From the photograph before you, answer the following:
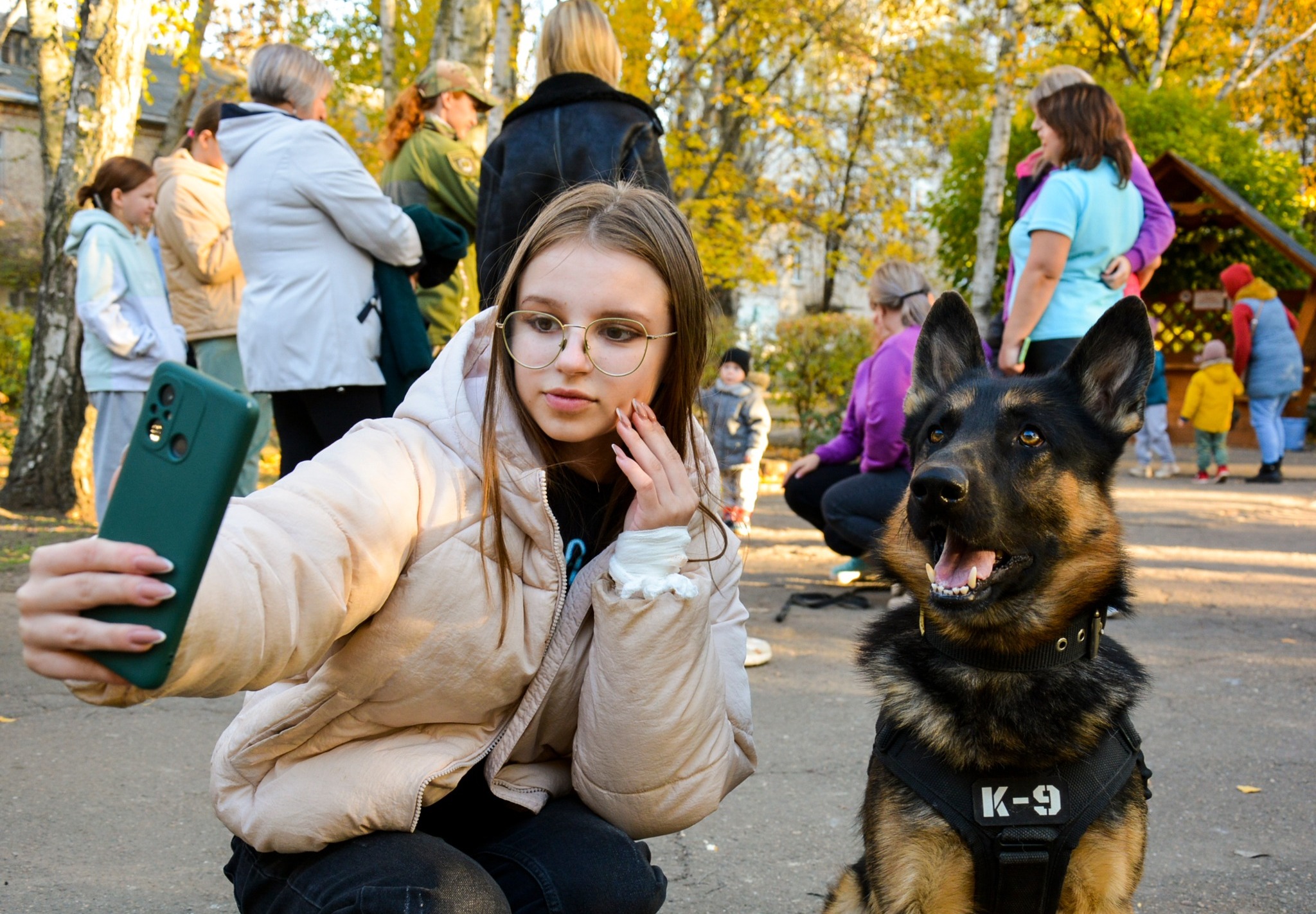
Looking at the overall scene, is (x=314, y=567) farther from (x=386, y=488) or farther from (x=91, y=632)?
(x=91, y=632)

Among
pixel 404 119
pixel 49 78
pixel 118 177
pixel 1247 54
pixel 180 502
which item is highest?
pixel 1247 54

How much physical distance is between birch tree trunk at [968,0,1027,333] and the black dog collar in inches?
415

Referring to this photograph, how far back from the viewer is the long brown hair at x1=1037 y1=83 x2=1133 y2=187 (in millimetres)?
5188

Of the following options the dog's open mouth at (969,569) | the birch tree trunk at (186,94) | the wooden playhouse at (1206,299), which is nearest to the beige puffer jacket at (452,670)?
the dog's open mouth at (969,569)

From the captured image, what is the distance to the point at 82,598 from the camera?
1.31m

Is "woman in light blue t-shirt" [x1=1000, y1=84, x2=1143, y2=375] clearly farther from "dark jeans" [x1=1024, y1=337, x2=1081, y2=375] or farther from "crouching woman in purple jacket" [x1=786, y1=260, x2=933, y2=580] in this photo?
"crouching woman in purple jacket" [x1=786, y1=260, x2=933, y2=580]

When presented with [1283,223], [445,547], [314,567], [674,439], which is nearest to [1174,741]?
[674,439]

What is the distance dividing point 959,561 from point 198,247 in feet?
17.2

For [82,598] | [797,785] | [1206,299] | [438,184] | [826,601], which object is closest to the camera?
[82,598]

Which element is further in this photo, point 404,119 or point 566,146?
point 404,119

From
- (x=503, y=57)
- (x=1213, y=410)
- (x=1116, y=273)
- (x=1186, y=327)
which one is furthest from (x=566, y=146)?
(x=1186, y=327)

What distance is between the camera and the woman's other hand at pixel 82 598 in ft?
4.30

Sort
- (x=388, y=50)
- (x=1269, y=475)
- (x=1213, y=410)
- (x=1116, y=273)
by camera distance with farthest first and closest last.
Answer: (x=388, y=50)
(x=1213, y=410)
(x=1269, y=475)
(x=1116, y=273)

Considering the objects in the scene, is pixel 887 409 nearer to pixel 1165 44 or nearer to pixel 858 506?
pixel 858 506
